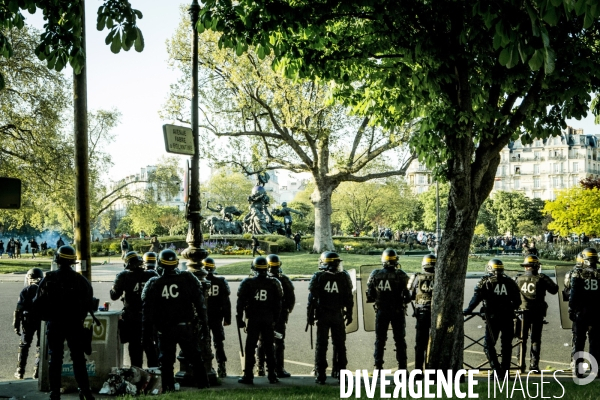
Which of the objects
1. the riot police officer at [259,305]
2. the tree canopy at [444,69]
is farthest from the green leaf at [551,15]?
the riot police officer at [259,305]

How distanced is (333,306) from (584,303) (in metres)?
3.60

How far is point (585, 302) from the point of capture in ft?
28.2

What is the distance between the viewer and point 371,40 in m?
8.02

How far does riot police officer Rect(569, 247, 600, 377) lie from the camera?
856cm

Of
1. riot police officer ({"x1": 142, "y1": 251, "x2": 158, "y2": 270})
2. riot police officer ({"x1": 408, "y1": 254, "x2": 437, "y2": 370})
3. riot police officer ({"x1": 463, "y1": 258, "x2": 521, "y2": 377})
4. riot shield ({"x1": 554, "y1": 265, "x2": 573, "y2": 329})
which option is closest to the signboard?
riot police officer ({"x1": 142, "y1": 251, "x2": 158, "y2": 270})

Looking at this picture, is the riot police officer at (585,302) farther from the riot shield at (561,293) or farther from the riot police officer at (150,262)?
the riot police officer at (150,262)

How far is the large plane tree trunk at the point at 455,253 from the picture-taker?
24.7 ft

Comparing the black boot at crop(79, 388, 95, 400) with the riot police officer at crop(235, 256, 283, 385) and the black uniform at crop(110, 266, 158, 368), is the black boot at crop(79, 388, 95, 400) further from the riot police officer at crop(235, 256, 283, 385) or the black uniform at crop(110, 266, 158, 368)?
the riot police officer at crop(235, 256, 283, 385)

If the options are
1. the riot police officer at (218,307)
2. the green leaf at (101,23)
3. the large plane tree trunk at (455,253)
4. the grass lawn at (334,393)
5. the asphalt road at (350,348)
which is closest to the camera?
the green leaf at (101,23)

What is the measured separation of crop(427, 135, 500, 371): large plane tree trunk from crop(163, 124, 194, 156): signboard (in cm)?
342

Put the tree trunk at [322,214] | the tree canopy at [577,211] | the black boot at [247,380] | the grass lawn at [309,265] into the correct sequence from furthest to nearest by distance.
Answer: the tree canopy at [577,211] → the tree trunk at [322,214] → the grass lawn at [309,265] → the black boot at [247,380]

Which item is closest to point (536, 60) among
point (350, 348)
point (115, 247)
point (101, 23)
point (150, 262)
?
point (101, 23)

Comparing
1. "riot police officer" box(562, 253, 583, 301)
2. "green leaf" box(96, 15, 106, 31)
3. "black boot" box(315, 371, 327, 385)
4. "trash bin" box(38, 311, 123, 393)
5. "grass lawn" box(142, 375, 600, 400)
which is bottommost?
"black boot" box(315, 371, 327, 385)

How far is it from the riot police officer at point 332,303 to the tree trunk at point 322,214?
25.1 m
